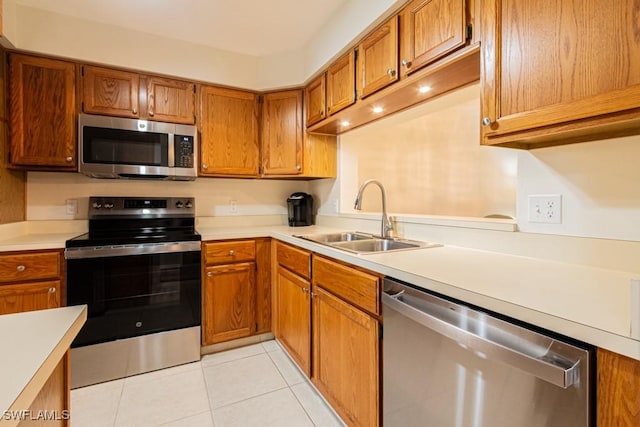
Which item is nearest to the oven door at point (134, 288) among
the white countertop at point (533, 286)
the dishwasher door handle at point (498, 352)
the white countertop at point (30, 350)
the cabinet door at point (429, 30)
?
the white countertop at point (533, 286)

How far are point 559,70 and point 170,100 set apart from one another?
2.40 meters

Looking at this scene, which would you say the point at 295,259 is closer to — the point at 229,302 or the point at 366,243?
the point at 366,243

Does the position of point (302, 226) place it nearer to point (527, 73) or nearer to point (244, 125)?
point (244, 125)

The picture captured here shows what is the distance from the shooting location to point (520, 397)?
725mm

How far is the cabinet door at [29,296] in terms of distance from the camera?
170 cm

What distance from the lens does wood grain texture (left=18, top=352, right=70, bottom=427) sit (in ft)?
1.91

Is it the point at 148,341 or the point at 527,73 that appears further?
the point at 148,341

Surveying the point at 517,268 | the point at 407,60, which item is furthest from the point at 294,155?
the point at 517,268

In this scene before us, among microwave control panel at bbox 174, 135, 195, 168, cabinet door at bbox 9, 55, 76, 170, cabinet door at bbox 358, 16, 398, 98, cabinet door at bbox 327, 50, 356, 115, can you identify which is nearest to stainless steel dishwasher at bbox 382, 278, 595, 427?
cabinet door at bbox 358, 16, 398, 98

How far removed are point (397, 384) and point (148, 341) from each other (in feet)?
5.68

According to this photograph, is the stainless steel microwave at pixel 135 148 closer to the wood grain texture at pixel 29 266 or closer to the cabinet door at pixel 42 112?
the cabinet door at pixel 42 112

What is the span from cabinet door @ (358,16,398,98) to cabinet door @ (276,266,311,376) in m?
Result: 1.21

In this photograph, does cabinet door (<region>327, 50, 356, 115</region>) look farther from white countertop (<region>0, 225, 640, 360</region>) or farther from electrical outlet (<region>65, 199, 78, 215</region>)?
electrical outlet (<region>65, 199, 78, 215</region>)

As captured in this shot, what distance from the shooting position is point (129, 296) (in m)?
1.98
